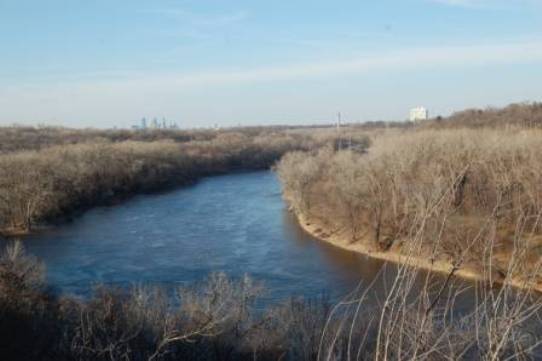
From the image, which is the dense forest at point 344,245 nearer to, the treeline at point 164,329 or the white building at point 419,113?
the treeline at point 164,329

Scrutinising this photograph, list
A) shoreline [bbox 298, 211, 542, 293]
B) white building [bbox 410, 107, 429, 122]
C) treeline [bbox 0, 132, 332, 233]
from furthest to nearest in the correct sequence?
white building [bbox 410, 107, 429, 122] < treeline [bbox 0, 132, 332, 233] < shoreline [bbox 298, 211, 542, 293]

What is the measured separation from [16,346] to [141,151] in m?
39.7

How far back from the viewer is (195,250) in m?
22.9

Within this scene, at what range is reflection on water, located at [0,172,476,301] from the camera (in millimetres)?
19062

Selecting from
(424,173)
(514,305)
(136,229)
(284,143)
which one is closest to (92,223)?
(136,229)

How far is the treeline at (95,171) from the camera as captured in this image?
3031cm

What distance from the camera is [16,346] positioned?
10.2m

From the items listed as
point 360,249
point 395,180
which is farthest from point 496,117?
point 395,180

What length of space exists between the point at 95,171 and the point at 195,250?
18.7 meters

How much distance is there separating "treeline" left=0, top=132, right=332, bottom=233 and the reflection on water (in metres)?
1.83

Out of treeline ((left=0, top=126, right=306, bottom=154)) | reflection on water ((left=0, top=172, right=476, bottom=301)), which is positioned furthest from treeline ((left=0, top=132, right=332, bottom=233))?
treeline ((left=0, top=126, right=306, bottom=154))

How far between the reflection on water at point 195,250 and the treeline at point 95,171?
1.83 meters

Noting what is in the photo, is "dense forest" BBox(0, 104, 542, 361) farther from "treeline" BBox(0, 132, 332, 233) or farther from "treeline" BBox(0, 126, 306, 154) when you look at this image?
"treeline" BBox(0, 126, 306, 154)

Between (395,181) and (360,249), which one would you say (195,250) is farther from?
(395,181)
